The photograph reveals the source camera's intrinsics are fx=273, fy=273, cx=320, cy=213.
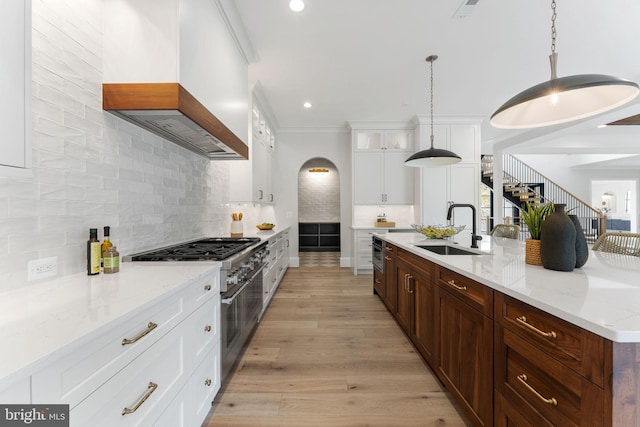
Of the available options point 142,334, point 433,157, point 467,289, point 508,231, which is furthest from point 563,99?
→ point 142,334

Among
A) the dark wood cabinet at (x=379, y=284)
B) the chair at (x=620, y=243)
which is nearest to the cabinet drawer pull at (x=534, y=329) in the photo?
the chair at (x=620, y=243)

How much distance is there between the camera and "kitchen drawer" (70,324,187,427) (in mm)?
789

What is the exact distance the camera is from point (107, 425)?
2.74 feet

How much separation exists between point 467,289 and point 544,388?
0.55m

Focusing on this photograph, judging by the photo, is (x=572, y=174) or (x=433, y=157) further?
(x=572, y=174)

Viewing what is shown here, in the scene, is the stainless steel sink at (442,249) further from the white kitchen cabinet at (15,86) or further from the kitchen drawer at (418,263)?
the white kitchen cabinet at (15,86)

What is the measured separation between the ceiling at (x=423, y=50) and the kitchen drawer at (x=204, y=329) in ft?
8.43

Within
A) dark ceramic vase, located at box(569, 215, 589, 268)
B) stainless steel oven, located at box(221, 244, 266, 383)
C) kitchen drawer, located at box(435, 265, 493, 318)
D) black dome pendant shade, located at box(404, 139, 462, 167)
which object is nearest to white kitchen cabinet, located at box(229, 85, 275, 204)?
stainless steel oven, located at box(221, 244, 266, 383)

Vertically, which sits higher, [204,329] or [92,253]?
[92,253]

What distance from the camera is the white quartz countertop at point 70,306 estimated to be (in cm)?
65

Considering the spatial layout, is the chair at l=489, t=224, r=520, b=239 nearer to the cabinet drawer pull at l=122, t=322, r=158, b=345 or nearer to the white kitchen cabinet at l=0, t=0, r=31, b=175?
the cabinet drawer pull at l=122, t=322, r=158, b=345

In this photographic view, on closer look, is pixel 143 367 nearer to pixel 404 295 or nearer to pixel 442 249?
pixel 404 295

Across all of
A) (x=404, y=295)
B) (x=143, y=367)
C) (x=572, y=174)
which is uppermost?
(x=572, y=174)

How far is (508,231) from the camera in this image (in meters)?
3.31
